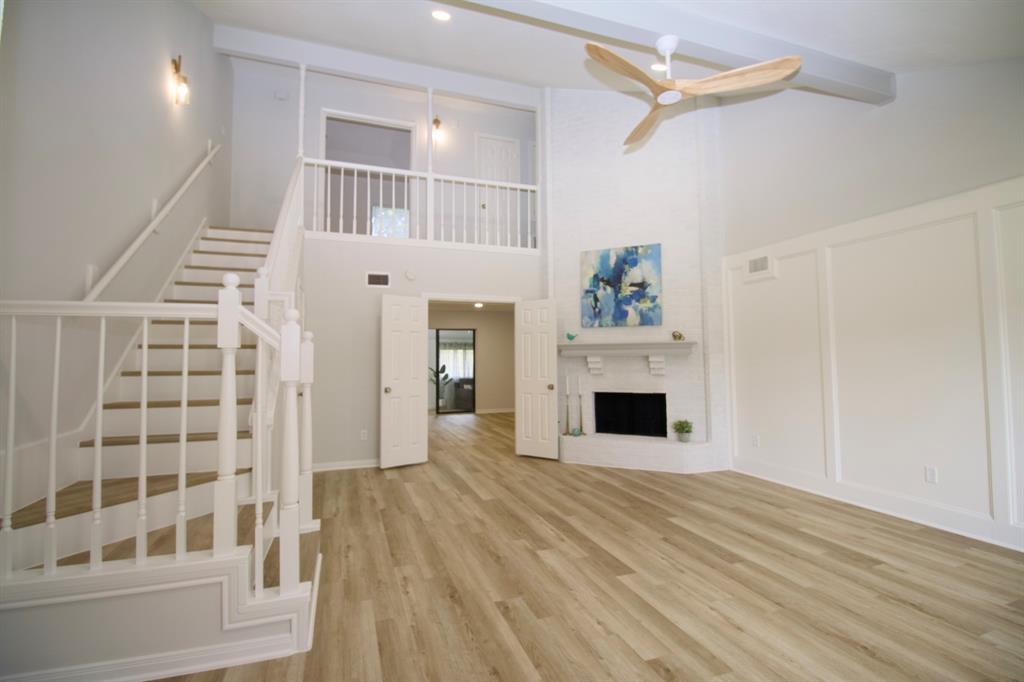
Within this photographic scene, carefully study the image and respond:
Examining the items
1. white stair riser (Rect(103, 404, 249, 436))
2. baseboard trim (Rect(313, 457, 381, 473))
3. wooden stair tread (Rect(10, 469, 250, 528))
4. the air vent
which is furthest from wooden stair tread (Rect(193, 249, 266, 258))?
the air vent

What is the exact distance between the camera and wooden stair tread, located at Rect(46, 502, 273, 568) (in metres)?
1.78

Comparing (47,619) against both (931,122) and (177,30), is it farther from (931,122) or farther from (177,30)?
(931,122)

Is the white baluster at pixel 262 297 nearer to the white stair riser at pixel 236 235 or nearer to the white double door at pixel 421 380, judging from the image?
the white double door at pixel 421 380

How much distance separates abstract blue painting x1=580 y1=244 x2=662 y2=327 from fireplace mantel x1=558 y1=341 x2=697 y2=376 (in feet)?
1.06

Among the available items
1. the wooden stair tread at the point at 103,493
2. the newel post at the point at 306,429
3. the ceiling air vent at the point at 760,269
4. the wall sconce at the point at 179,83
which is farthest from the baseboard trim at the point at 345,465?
the ceiling air vent at the point at 760,269

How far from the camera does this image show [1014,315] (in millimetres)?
2857

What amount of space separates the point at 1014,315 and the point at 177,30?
286 inches

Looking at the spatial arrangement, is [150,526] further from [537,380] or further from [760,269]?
[760,269]

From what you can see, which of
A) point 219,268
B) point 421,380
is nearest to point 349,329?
point 421,380

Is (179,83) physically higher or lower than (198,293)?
higher

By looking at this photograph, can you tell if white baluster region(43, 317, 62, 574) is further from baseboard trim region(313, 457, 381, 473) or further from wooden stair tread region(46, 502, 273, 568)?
baseboard trim region(313, 457, 381, 473)

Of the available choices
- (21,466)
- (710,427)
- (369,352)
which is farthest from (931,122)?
(21,466)

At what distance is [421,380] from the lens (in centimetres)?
539

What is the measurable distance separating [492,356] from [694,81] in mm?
8005
